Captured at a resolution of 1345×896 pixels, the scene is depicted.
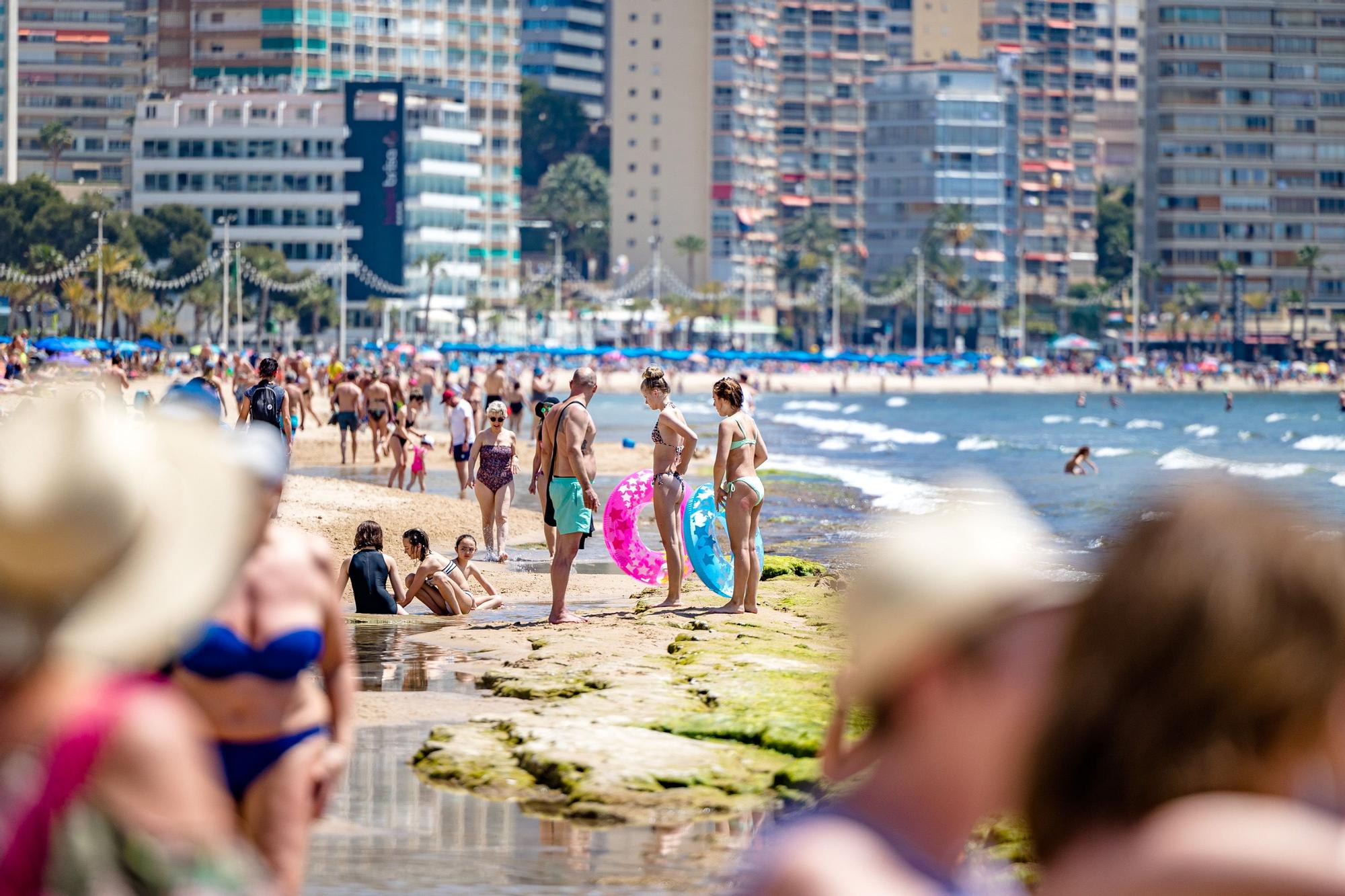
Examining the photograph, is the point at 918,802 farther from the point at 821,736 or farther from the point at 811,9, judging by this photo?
the point at 811,9

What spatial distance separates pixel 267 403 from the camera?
14555mm

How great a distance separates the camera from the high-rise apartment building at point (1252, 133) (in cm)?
13550

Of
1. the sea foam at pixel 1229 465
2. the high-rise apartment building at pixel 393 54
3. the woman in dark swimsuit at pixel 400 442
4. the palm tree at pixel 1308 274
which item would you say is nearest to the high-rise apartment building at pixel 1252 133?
the palm tree at pixel 1308 274

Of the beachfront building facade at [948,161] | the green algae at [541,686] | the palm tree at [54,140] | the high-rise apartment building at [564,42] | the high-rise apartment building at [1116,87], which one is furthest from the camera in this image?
the high-rise apartment building at [1116,87]

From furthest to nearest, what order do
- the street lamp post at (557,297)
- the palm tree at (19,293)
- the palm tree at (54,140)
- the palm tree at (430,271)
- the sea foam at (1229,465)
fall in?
the palm tree at (54,140) < the street lamp post at (557,297) < the palm tree at (430,271) < the palm tree at (19,293) < the sea foam at (1229,465)

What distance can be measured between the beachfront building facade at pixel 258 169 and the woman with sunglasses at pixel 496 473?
100824 millimetres

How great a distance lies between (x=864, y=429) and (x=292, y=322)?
2087 inches

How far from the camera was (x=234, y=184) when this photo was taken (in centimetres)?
11606

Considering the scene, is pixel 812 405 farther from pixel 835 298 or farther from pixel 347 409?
pixel 347 409

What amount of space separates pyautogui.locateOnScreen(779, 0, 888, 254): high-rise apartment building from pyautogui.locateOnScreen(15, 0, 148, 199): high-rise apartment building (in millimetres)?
48502

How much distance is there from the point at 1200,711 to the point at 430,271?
113m

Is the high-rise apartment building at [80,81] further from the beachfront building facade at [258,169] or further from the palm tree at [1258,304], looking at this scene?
the palm tree at [1258,304]

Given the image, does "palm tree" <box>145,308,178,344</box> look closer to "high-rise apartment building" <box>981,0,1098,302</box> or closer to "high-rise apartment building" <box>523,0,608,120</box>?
"high-rise apartment building" <box>523,0,608,120</box>

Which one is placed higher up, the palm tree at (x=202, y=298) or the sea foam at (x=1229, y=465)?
the palm tree at (x=202, y=298)
